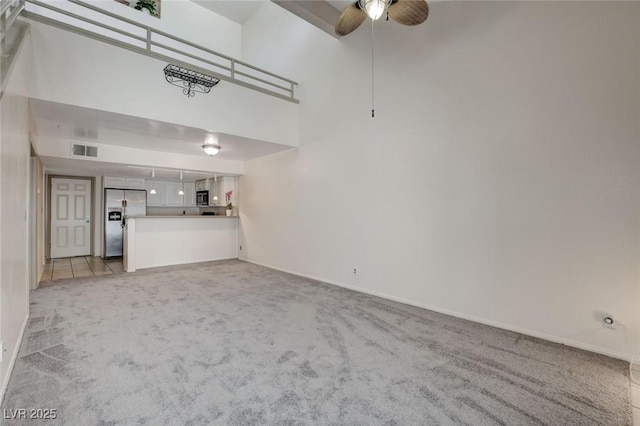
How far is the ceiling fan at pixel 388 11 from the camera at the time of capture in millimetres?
2521

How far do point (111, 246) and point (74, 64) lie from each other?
571 cm

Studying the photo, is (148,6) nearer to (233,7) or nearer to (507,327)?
(233,7)

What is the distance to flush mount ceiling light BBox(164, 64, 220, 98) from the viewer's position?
3961 millimetres

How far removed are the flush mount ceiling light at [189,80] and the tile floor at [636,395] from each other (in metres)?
5.41

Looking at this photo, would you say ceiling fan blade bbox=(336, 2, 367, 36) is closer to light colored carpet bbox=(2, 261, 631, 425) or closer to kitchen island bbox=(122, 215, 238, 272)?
light colored carpet bbox=(2, 261, 631, 425)

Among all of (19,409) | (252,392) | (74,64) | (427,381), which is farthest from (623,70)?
(74,64)

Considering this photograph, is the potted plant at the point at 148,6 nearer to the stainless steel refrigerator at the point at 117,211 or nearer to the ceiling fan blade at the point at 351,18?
the stainless steel refrigerator at the point at 117,211

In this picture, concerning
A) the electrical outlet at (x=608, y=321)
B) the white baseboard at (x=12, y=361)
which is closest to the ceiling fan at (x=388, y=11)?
the electrical outlet at (x=608, y=321)

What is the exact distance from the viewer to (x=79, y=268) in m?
6.20

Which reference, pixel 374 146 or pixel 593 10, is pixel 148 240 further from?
pixel 593 10

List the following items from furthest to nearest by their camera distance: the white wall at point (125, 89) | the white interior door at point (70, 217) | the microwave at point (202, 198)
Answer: the microwave at point (202, 198), the white interior door at point (70, 217), the white wall at point (125, 89)

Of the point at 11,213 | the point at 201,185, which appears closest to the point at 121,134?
the point at 11,213

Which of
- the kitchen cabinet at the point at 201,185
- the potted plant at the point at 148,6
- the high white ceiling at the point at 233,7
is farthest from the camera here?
the kitchen cabinet at the point at 201,185

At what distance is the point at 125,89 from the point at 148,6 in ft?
15.3
